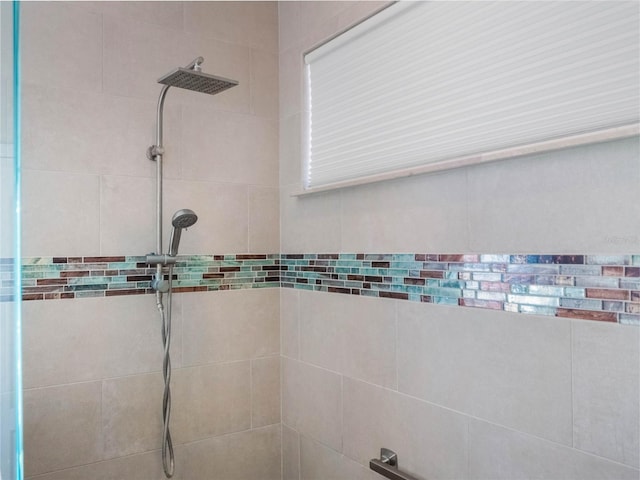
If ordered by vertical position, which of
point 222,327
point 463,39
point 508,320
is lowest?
point 222,327

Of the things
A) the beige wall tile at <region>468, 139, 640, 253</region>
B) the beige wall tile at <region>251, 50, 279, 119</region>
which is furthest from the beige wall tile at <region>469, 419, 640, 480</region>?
the beige wall tile at <region>251, 50, 279, 119</region>

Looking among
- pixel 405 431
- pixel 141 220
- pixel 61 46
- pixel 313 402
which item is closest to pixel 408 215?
pixel 405 431

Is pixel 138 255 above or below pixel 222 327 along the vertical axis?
above

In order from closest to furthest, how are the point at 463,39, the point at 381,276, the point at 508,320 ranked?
1. the point at 508,320
2. the point at 463,39
3. the point at 381,276

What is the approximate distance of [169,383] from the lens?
1.83m

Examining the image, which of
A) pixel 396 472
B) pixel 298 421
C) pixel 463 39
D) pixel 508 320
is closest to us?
pixel 508 320

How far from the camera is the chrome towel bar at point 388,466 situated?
1.47 m

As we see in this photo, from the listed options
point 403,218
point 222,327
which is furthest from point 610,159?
point 222,327

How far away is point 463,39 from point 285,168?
988mm

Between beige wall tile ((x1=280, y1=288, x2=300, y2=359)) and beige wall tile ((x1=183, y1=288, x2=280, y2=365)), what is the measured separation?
3cm

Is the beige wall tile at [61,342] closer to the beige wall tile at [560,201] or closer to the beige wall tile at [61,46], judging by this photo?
the beige wall tile at [61,46]

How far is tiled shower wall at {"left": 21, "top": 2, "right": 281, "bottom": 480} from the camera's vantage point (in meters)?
1.66

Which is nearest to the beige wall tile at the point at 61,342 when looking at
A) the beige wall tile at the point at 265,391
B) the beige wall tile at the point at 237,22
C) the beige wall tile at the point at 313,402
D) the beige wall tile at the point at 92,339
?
the beige wall tile at the point at 92,339

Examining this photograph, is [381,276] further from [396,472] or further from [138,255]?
[138,255]
